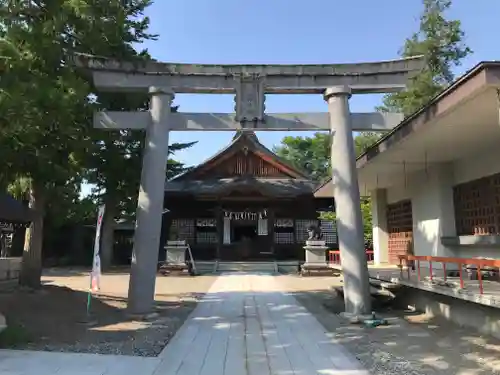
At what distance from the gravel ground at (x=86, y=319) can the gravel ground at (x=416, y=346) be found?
320cm

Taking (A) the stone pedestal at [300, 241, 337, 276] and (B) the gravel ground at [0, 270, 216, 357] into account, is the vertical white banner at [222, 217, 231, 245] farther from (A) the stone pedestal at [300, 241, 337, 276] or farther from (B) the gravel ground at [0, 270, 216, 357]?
(B) the gravel ground at [0, 270, 216, 357]

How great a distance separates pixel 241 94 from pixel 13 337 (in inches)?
271

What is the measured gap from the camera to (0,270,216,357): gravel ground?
7195mm

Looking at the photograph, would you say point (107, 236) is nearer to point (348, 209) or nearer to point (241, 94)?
point (241, 94)

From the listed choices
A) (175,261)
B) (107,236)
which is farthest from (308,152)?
(175,261)

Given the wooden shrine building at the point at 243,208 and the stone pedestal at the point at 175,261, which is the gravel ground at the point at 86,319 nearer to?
the stone pedestal at the point at 175,261

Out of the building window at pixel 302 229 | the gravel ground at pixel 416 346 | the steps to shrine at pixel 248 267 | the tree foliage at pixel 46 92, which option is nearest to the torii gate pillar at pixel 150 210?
the tree foliage at pixel 46 92

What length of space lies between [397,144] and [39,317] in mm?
8439

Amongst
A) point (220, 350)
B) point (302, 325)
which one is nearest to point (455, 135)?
point (302, 325)

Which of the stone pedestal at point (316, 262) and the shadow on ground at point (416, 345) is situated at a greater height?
the stone pedestal at point (316, 262)

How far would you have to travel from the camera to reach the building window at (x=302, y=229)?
93.7ft

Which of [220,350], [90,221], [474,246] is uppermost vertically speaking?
[90,221]

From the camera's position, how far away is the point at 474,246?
11492 mm

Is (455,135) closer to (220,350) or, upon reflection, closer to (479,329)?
(479,329)
